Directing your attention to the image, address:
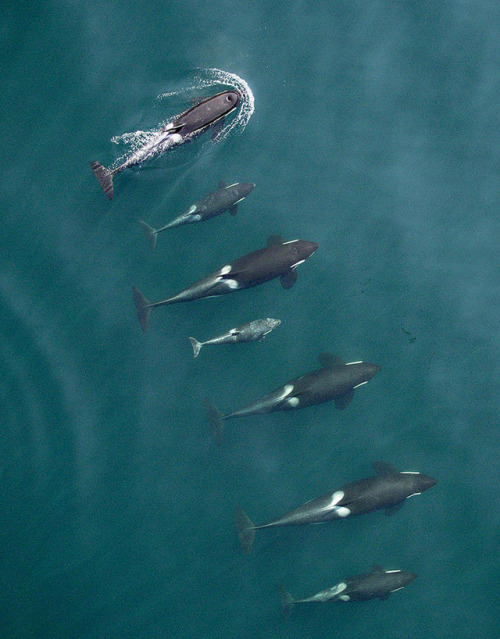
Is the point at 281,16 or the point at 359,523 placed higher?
the point at 281,16

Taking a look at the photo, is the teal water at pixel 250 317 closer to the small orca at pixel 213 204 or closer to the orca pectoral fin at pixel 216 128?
the orca pectoral fin at pixel 216 128

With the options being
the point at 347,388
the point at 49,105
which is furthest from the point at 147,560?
the point at 49,105

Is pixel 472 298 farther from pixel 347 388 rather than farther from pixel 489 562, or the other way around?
pixel 489 562

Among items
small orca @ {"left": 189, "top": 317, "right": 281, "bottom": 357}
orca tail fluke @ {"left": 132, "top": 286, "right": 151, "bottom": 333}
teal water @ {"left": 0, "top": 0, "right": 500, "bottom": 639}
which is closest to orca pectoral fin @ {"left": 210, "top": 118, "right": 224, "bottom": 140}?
teal water @ {"left": 0, "top": 0, "right": 500, "bottom": 639}

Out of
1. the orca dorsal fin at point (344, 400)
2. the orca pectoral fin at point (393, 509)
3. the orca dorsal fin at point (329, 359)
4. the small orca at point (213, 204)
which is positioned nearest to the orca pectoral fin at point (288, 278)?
the orca dorsal fin at point (329, 359)

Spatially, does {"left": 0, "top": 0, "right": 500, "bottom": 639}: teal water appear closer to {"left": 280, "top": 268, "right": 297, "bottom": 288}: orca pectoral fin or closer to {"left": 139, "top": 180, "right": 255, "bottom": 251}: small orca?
{"left": 280, "top": 268, "right": 297, "bottom": 288}: orca pectoral fin

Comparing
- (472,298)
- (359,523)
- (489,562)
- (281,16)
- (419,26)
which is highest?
(281,16)
